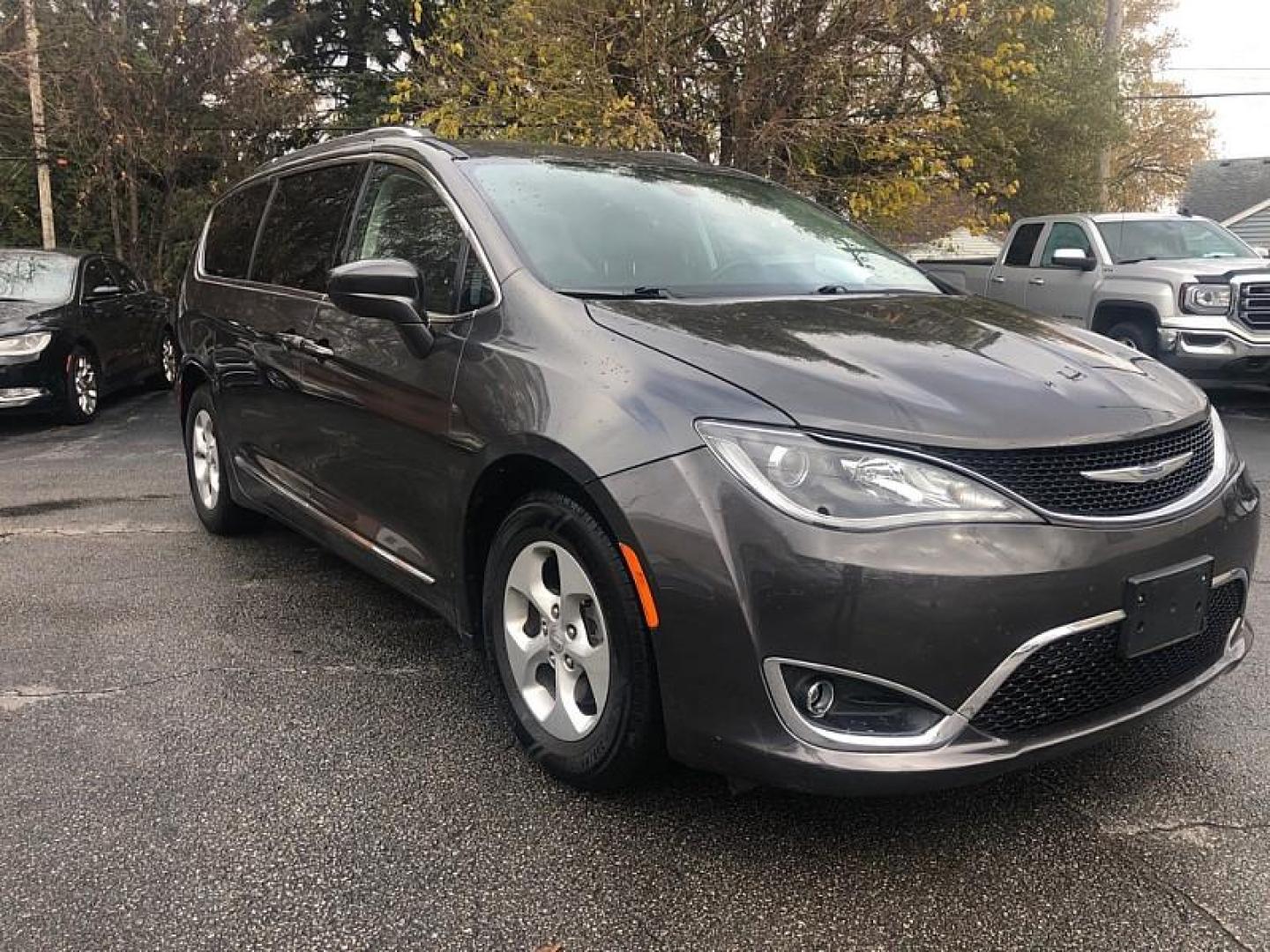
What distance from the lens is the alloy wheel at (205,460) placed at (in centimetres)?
511

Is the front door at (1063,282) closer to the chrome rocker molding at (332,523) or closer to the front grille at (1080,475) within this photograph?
the chrome rocker molding at (332,523)

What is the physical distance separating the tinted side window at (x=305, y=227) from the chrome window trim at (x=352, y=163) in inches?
1.2

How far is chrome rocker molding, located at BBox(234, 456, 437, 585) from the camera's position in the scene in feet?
10.8

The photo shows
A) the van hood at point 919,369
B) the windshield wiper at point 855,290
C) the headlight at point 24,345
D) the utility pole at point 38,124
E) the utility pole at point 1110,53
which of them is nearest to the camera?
the van hood at point 919,369

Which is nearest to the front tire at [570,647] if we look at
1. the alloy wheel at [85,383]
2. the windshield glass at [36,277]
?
the alloy wheel at [85,383]

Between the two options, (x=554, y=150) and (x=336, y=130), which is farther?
(x=336, y=130)

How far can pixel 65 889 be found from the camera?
2.34 metres

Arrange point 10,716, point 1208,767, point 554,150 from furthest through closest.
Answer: point 554,150 → point 10,716 → point 1208,767

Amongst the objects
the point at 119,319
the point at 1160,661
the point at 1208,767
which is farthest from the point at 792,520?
the point at 119,319

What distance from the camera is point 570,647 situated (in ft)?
8.71

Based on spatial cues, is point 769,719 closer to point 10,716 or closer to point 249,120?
point 10,716

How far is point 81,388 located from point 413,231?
23.5 ft

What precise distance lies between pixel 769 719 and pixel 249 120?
53.6 feet

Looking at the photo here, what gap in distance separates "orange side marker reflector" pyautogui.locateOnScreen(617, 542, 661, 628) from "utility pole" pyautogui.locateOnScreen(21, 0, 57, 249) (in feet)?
42.0
